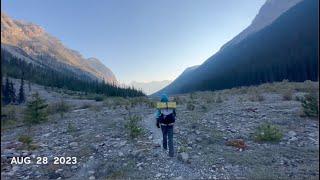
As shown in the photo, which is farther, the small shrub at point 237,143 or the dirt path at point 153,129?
the dirt path at point 153,129

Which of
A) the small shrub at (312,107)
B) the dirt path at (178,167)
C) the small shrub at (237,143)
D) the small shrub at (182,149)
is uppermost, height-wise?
the small shrub at (312,107)

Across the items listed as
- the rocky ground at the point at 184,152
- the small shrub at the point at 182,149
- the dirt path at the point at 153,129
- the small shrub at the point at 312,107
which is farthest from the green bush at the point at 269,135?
the small shrub at the point at 312,107

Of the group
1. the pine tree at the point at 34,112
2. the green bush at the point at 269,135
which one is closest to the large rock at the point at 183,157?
the green bush at the point at 269,135

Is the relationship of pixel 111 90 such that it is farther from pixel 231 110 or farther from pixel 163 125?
pixel 163 125

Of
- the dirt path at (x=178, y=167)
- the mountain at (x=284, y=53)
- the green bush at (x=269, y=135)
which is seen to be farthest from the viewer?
the mountain at (x=284, y=53)

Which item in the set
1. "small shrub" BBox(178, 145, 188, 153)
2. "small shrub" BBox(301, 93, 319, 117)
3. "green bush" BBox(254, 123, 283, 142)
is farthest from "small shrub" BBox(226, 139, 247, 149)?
"small shrub" BBox(301, 93, 319, 117)

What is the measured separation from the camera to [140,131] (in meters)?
17.1

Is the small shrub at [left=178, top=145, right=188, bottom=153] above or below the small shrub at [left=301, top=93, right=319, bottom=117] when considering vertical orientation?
below

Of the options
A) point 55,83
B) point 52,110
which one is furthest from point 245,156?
point 55,83

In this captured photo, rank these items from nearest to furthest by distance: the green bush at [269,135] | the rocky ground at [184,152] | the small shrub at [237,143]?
the rocky ground at [184,152], the small shrub at [237,143], the green bush at [269,135]

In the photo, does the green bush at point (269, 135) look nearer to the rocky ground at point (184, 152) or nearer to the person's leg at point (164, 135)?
the rocky ground at point (184, 152)

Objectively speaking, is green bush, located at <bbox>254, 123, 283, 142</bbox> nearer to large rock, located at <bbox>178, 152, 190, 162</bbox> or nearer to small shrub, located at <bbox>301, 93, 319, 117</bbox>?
large rock, located at <bbox>178, 152, 190, 162</bbox>

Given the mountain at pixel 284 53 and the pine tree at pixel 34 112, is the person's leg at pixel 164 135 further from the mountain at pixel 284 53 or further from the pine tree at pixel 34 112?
the mountain at pixel 284 53

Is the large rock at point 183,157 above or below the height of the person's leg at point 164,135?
below
